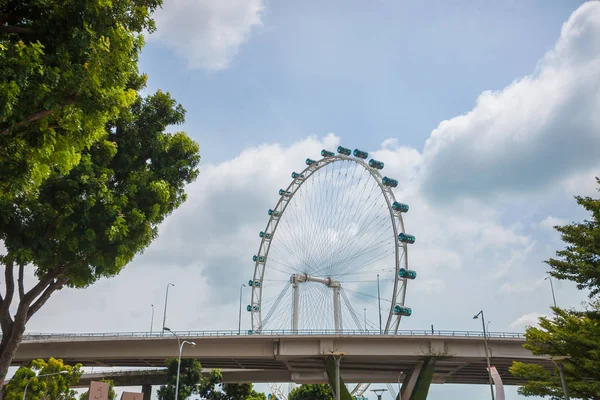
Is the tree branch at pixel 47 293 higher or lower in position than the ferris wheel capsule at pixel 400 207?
lower

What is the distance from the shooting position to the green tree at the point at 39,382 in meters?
48.0

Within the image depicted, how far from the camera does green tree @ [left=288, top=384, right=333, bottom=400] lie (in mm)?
83250

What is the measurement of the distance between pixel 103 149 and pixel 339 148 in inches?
1734

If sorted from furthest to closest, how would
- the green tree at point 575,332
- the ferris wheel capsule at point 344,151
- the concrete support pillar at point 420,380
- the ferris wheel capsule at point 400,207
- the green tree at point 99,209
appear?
the ferris wheel capsule at point 344,151, the ferris wheel capsule at point 400,207, the concrete support pillar at point 420,380, the green tree at point 575,332, the green tree at point 99,209

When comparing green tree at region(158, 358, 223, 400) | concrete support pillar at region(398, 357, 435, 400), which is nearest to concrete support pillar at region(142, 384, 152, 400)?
green tree at region(158, 358, 223, 400)

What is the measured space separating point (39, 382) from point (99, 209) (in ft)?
106

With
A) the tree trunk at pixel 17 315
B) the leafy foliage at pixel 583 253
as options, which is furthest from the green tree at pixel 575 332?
the tree trunk at pixel 17 315

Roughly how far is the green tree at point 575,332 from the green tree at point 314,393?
49450mm

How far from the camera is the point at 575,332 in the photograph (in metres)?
35.3

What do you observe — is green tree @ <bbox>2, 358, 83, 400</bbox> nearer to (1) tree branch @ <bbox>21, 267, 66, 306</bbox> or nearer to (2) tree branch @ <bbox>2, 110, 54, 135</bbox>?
(1) tree branch @ <bbox>21, 267, 66, 306</bbox>

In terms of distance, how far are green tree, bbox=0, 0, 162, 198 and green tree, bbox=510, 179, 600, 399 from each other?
2828cm

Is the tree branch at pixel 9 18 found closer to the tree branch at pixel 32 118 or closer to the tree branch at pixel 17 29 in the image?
the tree branch at pixel 17 29

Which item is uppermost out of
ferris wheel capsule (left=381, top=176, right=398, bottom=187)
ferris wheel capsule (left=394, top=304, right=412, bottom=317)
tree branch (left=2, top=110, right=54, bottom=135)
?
ferris wheel capsule (left=381, top=176, right=398, bottom=187)

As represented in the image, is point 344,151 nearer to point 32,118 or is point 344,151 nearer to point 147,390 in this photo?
point 147,390
